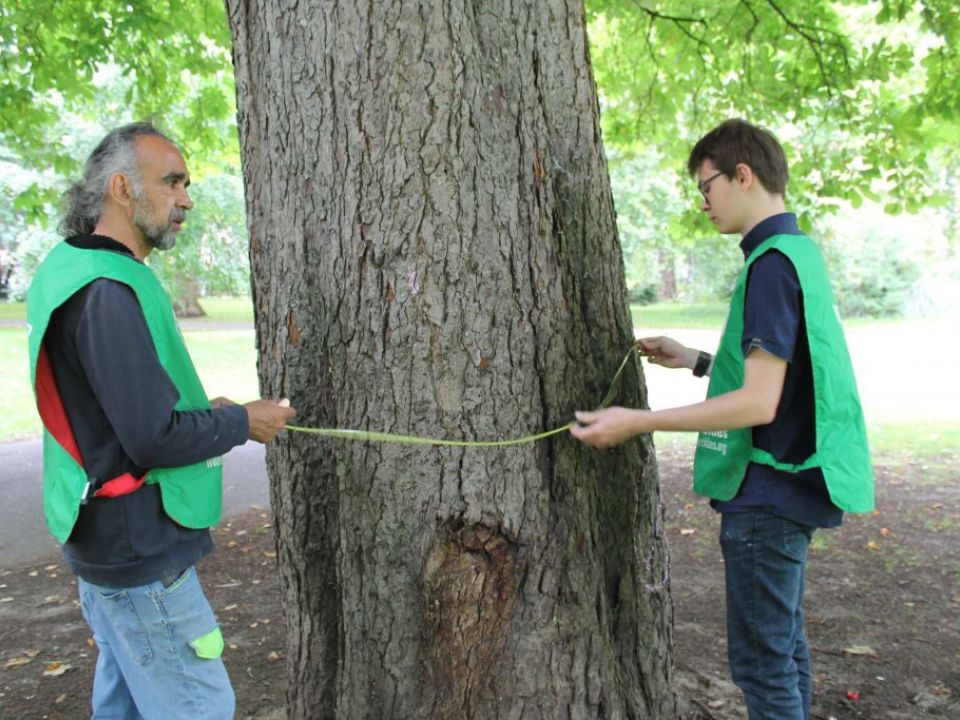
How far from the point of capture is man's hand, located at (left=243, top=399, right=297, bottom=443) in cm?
231

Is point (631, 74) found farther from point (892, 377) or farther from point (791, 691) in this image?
point (892, 377)

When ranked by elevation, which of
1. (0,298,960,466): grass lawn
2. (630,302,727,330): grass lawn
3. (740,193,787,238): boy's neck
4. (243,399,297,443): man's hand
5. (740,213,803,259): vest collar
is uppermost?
(740,193,787,238): boy's neck

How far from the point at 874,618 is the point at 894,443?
578 cm

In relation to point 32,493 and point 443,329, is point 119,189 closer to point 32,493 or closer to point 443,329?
point 443,329

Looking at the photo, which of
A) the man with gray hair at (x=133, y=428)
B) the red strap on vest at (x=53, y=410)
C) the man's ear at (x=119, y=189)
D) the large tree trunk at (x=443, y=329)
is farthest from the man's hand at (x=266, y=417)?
the man's ear at (x=119, y=189)

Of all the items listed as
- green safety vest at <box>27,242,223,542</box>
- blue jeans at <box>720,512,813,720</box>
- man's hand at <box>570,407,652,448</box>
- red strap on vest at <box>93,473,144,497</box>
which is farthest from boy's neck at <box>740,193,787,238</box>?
red strap on vest at <box>93,473,144,497</box>

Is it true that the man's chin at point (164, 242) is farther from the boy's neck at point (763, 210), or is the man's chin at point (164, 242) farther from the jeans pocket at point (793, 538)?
the jeans pocket at point (793, 538)

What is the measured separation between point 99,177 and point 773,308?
1844mm

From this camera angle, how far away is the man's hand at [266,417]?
7.57 feet

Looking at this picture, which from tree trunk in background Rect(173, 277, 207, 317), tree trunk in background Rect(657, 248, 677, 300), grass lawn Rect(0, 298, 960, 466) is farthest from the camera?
tree trunk in background Rect(657, 248, 677, 300)

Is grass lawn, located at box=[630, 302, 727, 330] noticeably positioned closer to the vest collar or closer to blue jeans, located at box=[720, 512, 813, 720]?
the vest collar

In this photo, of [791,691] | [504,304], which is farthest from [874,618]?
[504,304]

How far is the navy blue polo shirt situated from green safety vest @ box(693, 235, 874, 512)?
25 mm

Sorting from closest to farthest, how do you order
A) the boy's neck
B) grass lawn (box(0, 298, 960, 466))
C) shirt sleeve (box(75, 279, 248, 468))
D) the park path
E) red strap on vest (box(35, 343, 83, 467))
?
1. shirt sleeve (box(75, 279, 248, 468))
2. red strap on vest (box(35, 343, 83, 467))
3. the boy's neck
4. the park path
5. grass lawn (box(0, 298, 960, 466))
